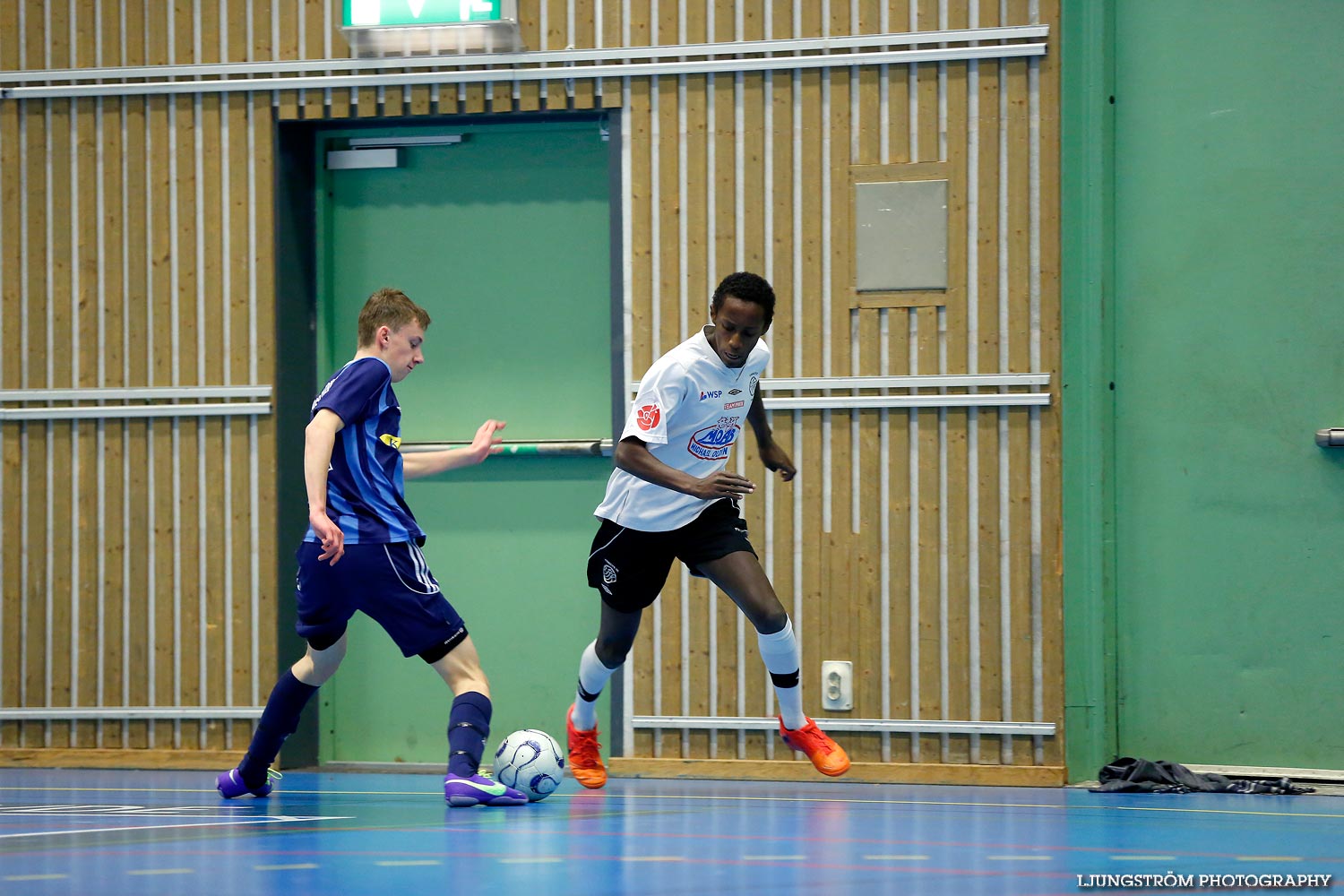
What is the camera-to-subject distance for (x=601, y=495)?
25.4ft

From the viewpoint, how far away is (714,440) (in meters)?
5.86

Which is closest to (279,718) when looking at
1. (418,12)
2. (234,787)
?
(234,787)

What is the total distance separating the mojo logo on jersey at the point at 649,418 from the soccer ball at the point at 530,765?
4.11ft

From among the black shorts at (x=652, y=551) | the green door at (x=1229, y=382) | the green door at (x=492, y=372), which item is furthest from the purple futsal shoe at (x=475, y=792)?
the green door at (x=1229, y=382)

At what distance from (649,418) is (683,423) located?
0.71ft

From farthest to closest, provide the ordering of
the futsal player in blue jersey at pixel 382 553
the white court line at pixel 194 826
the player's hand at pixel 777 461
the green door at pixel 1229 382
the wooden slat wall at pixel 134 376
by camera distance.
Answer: the wooden slat wall at pixel 134 376
the green door at pixel 1229 382
the player's hand at pixel 777 461
the futsal player in blue jersey at pixel 382 553
the white court line at pixel 194 826

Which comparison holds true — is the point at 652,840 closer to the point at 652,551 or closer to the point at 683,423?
the point at 652,551

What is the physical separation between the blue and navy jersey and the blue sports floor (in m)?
1.07

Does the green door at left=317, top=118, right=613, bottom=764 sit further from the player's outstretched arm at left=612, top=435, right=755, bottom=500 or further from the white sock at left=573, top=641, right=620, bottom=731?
the player's outstretched arm at left=612, top=435, right=755, bottom=500

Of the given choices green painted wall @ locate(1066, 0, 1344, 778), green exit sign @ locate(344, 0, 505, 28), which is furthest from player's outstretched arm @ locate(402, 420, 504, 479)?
green painted wall @ locate(1066, 0, 1344, 778)

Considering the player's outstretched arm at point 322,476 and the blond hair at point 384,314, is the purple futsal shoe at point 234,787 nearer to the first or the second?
the player's outstretched arm at point 322,476

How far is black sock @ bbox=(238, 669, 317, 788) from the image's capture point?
5.64m

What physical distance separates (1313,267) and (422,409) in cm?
459

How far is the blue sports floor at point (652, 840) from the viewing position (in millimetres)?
3889
